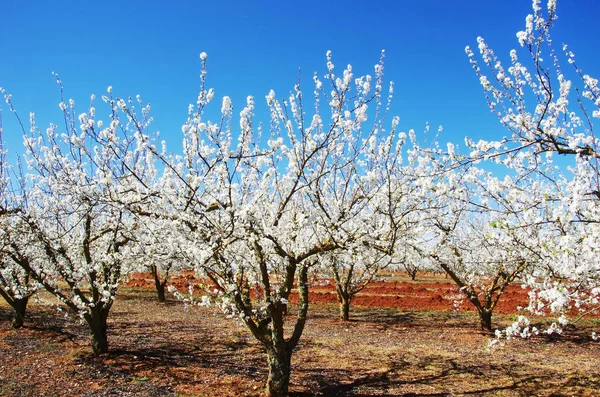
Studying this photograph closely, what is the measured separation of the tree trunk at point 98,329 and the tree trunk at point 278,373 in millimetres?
4704

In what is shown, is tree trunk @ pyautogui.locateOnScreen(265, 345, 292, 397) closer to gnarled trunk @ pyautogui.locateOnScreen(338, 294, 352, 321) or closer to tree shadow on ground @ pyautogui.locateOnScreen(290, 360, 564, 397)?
tree shadow on ground @ pyautogui.locateOnScreen(290, 360, 564, 397)

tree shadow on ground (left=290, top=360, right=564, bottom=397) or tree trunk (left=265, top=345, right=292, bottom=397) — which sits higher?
tree trunk (left=265, top=345, right=292, bottom=397)

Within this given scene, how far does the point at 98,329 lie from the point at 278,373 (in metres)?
5.09

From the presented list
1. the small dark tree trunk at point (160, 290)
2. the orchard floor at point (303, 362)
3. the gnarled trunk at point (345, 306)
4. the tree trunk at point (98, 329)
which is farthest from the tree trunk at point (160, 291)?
the tree trunk at point (98, 329)

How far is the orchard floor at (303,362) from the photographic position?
771 cm

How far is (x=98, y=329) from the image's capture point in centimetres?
948

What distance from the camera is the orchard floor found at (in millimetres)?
Answer: 7715

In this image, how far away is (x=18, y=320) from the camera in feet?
41.7

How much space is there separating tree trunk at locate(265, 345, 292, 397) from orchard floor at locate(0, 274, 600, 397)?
1.46 feet

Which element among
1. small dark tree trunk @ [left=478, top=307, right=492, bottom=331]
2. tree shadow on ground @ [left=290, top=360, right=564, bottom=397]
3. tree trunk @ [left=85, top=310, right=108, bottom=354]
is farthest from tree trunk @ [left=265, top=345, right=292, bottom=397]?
small dark tree trunk @ [left=478, top=307, right=492, bottom=331]

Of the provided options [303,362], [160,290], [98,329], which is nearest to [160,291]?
[160,290]

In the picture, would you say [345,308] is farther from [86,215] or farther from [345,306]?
[86,215]

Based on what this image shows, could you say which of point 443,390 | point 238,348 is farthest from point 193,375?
point 443,390

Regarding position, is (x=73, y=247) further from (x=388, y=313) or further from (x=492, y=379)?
(x=388, y=313)
